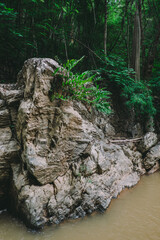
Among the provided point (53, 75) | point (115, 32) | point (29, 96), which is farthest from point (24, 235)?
point (115, 32)

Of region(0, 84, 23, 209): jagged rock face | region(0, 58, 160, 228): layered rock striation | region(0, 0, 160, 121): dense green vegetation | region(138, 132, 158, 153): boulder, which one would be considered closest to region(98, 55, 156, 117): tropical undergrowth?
region(0, 0, 160, 121): dense green vegetation

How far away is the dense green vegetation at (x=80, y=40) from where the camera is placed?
13.1ft

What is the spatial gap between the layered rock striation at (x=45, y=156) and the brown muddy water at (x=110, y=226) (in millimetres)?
145

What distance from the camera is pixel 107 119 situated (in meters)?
4.75

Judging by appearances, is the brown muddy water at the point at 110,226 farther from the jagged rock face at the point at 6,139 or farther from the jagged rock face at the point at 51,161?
the jagged rock face at the point at 6,139

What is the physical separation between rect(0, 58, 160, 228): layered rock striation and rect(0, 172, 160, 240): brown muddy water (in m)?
0.15

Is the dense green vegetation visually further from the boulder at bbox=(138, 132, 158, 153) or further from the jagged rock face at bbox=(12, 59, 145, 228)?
the jagged rock face at bbox=(12, 59, 145, 228)

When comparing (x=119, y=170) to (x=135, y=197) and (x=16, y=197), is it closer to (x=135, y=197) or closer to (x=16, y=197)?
(x=135, y=197)

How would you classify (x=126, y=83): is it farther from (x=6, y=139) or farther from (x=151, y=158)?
(x=6, y=139)

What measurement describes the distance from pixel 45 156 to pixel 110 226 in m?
1.64

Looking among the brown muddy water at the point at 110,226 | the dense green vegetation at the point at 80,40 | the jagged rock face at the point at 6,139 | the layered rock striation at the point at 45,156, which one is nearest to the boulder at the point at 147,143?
the dense green vegetation at the point at 80,40

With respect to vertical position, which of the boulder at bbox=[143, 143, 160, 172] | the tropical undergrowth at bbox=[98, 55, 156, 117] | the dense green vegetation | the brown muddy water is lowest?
the brown muddy water

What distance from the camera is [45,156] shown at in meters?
2.61

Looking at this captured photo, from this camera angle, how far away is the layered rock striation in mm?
2457
